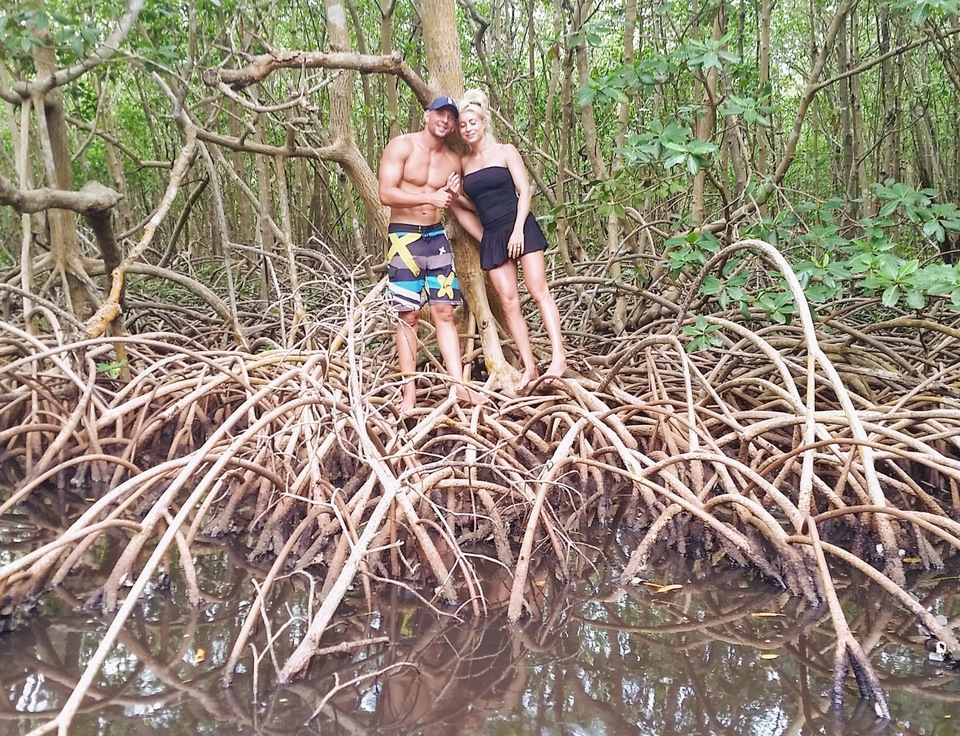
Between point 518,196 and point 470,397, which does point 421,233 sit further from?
point 470,397

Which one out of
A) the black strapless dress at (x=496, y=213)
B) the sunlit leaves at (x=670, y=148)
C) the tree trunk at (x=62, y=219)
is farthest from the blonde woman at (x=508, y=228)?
the tree trunk at (x=62, y=219)

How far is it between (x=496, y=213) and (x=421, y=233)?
0.34m

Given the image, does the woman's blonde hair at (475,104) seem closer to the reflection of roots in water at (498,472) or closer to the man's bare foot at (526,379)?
the reflection of roots in water at (498,472)

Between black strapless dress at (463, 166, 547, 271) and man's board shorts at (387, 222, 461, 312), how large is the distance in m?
0.19

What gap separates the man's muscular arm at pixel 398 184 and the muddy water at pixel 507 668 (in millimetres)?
1694

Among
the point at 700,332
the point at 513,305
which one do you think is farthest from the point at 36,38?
the point at 700,332

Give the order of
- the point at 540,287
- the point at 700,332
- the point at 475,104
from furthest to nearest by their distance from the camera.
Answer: the point at 540,287 < the point at 475,104 < the point at 700,332

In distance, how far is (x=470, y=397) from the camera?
3.12 m

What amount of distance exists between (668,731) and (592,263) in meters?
3.57

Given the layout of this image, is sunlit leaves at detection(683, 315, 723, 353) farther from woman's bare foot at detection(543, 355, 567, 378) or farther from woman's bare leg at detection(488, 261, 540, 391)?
woman's bare leg at detection(488, 261, 540, 391)

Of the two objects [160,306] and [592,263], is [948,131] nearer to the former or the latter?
[592,263]

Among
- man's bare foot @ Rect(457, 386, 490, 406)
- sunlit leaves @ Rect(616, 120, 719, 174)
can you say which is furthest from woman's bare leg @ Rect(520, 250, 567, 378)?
sunlit leaves @ Rect(616, 120, 719, 174)

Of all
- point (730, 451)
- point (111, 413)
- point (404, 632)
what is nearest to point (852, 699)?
point (404, 632)

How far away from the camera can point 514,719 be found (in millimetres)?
1596
